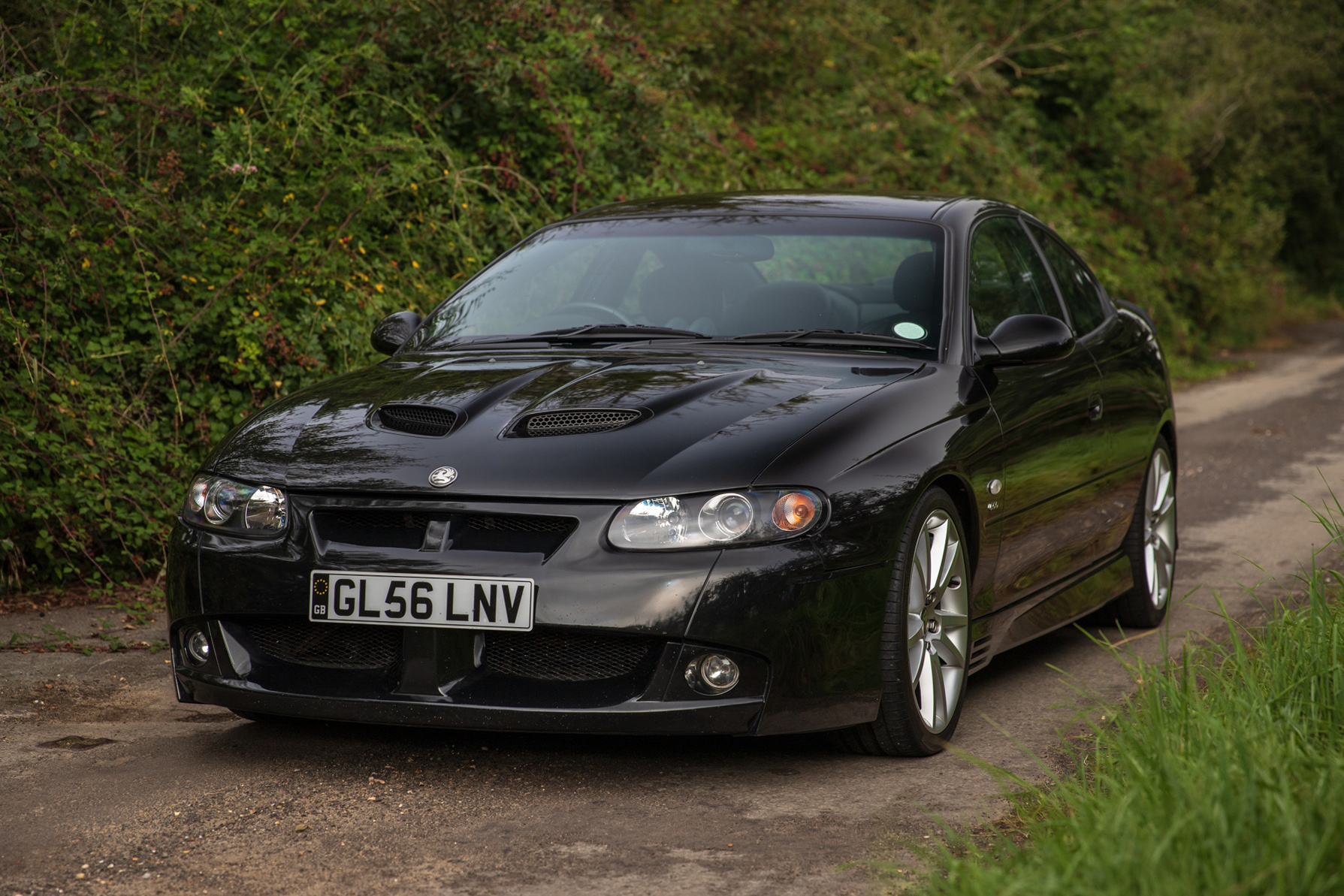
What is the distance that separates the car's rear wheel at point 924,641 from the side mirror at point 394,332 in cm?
199

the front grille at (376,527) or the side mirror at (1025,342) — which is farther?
the side mirror at (1025,342)

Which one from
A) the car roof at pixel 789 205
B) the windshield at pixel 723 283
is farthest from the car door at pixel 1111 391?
the windshield at pixel 723 283

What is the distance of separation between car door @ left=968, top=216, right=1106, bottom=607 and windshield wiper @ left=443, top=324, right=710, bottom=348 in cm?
94

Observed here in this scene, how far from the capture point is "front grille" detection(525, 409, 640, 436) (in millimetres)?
3766

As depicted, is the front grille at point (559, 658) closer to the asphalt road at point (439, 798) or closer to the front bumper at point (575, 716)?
the front bumper at point (575, 716)

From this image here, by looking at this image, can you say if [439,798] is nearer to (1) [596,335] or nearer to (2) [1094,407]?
(1) [596,335]

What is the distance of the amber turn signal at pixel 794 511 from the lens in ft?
11.6

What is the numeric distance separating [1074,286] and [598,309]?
2.04 meters

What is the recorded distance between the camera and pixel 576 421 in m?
3.81

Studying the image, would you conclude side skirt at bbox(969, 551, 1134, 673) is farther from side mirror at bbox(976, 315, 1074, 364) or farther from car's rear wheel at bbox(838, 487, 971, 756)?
side mirror at bbox(976, 315, 1074, 364)

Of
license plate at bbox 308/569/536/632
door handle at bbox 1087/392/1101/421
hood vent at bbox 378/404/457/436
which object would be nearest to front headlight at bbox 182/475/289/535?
license plate at bbox 308/569/536/632

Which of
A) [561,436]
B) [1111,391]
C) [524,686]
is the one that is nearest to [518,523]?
[561,436]

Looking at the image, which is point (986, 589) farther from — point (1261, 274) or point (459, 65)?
point (1261, 274)

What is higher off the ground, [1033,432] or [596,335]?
[596,335]
